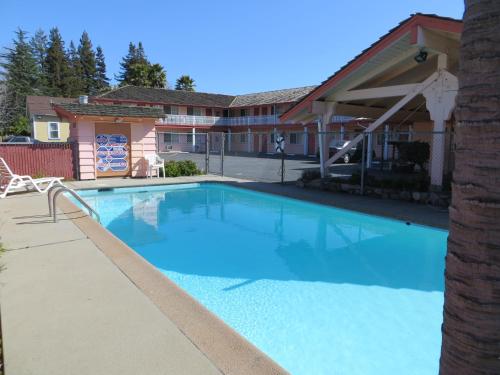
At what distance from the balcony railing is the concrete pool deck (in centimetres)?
3478

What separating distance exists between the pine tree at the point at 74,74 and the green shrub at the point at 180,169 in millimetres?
55139

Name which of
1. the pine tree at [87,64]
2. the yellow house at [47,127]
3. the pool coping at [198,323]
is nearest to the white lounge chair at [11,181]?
the pool coping at [198,323]

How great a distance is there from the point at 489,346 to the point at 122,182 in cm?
1466

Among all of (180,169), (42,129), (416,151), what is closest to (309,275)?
(416,151)

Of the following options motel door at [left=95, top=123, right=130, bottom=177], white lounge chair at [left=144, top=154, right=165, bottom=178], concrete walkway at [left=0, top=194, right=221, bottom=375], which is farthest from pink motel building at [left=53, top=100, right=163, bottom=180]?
concrete walkway at [left=0, top=194, right=221, bottom=375]

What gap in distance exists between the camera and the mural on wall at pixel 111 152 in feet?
51.2

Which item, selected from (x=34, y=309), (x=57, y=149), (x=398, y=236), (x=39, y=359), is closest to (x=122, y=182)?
(x=57, y=149)

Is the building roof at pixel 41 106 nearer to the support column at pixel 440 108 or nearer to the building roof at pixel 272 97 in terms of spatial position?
the building roof at pixel 272 97

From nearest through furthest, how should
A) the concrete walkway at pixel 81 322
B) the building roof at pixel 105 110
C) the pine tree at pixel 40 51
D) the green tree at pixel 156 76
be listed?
the concrete walkway at pixel 81 322
the building roof at pixel 105 110
the green tree at pixel 156 76
the pine tree at pixel 40 51

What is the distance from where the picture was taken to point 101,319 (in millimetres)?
3539

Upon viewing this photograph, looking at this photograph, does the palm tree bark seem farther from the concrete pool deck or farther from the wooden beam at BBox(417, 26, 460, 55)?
the wooden beam at BBox(417, 26, 460, 55)

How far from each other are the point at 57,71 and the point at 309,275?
70646 mm

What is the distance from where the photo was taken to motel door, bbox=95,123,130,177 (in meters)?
15.6

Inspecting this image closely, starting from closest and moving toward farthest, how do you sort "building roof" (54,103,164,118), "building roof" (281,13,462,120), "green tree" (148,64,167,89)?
"building roof" (281,13,462,120) → "building roof" (54,103,164,118) → "green tree" (148,64,167,89)
